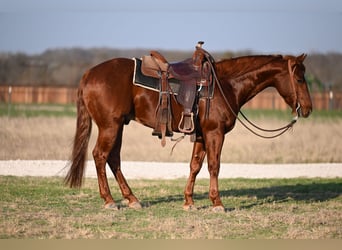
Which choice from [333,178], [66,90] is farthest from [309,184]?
[66,90]

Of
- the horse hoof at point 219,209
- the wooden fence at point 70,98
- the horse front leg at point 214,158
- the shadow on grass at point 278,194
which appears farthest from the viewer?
the wooden fence at point 70,98

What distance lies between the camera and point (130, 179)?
13.0 m

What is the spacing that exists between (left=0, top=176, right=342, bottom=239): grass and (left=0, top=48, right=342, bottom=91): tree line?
107 feet

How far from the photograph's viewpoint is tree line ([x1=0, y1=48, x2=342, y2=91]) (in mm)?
50781

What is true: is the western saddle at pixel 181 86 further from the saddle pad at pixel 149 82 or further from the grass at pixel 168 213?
the grass at pixel 168 213

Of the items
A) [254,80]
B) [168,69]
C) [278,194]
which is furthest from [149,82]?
[278,194]

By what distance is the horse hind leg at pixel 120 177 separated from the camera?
9.36 m

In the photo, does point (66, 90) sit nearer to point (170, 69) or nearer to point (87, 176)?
point (87, 176)

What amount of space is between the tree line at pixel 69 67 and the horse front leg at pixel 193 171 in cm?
3434

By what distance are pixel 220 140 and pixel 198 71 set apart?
106 centimetres

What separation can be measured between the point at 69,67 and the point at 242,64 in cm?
5774

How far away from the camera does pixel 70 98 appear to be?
45.9 meters

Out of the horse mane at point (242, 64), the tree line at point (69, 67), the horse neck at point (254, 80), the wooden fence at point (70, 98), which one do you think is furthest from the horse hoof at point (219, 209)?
the tree line at point (69, 67)

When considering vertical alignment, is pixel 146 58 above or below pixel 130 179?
above
